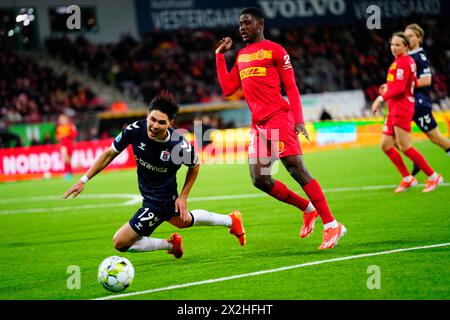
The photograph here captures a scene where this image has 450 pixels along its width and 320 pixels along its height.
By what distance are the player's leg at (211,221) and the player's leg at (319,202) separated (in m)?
0.90

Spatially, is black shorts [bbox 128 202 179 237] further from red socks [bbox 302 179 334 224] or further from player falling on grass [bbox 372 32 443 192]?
player falling on grass [bbox 372 32 443 192]

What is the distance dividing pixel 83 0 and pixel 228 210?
2556 cm

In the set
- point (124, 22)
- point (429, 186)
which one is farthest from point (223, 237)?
point (124, 22)

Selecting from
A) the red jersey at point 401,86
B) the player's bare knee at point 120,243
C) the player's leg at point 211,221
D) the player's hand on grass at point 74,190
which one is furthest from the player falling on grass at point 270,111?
the red jersey at point 401,86

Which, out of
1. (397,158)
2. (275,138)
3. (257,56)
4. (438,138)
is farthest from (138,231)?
(438,138)

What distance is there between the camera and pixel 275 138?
855 cm

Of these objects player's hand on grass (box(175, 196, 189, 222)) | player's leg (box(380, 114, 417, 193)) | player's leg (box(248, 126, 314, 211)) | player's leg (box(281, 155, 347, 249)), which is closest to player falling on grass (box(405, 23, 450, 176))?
player's leg (box(380, 114, 417, 193))

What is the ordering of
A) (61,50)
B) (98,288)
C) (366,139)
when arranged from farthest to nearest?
(61,50) < (366,139) < (98,288)

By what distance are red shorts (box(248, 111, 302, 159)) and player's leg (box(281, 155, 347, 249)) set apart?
107mm

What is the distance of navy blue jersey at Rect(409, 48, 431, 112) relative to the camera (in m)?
→ 12.7

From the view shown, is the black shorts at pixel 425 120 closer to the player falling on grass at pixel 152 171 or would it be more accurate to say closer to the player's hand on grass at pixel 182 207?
the player falling on grass at pixel 152 171

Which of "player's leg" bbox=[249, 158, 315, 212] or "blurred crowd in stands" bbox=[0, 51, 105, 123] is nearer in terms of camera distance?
"player's leg" bbox=[249, 158, 315, 212]

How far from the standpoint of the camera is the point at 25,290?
7.35m
